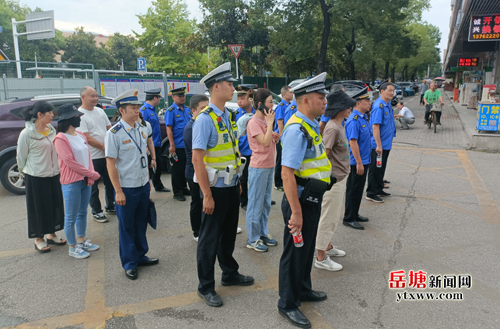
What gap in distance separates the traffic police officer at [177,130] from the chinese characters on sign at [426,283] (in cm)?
379

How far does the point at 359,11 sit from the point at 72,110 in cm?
1781

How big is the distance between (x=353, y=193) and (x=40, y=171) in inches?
154

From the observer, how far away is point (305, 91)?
9.16ft

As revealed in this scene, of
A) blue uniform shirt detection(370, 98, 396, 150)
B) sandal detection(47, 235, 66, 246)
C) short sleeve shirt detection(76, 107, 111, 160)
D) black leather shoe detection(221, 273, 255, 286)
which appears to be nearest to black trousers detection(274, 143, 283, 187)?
blue uniform shirt detection(370, 98, 396, 150)

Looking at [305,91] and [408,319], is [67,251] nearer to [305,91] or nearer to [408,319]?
[305,91]

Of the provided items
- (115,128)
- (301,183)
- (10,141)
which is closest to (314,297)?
(301,183)

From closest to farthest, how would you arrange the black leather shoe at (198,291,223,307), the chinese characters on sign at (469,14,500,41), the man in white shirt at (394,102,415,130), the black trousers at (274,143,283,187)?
1. the black leather shoe at (198,291,223,307)
2. the black trousers at (274,143,283,187)
3. the chinese characters on sign at (469,14,500,41)
4. the man in white shirt at (394,102,415,130)

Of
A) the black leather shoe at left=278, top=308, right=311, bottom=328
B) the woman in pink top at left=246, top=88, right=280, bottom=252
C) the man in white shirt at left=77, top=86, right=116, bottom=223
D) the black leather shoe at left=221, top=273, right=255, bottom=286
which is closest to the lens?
the black leather shoe at left=278, top=308, right=311, bottom=328

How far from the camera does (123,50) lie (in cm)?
6266

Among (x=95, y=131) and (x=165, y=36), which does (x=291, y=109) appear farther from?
(x=165, y=36)

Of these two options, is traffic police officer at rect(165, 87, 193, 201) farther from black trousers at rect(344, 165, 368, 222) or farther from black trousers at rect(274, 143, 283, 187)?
black trousers at rect(344, 165, 368, 222)

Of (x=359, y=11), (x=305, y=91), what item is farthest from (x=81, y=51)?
(x=305, y=91)

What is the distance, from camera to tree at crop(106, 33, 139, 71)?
63.3 metres

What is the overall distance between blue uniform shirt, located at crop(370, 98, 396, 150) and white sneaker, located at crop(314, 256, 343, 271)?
262cm
